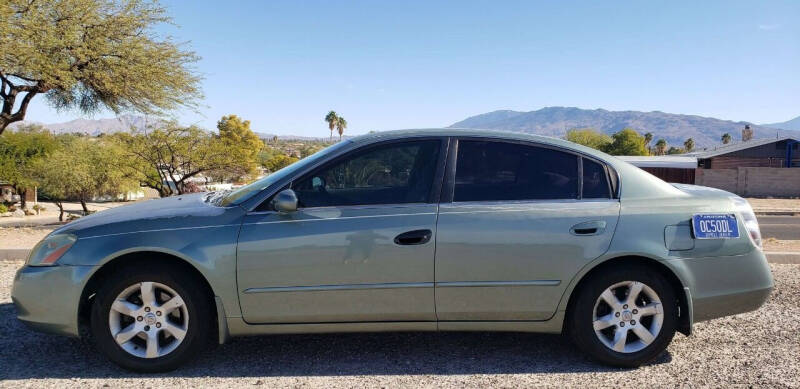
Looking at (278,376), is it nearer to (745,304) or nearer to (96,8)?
(745,304)

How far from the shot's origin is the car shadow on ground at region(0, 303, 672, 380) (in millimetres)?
3434

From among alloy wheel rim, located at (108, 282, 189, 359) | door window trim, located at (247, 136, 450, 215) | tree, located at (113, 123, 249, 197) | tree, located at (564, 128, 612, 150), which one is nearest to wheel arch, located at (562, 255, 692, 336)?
door window trim, located at (247, 136, 450, 215)

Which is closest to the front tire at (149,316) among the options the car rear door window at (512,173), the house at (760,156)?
the car rear door window at (512,173)

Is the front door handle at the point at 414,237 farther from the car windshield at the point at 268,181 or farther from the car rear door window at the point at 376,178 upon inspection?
the car windshield at the point at 268,181

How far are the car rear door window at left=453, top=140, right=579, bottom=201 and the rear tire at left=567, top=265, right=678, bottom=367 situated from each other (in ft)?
2.05

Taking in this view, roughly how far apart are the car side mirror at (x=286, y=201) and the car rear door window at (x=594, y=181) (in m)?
1.91

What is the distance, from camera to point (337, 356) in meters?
3.69

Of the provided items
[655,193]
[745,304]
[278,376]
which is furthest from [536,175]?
[278,376]

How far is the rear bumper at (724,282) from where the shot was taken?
3.51m

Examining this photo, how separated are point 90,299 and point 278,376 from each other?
1370 mm

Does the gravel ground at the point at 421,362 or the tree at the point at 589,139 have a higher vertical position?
the tree at the point at 589,139

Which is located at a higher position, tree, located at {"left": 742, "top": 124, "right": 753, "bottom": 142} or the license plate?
tree, located at {"left": 742, "top": 124, "right": 753, "bottom": 142}

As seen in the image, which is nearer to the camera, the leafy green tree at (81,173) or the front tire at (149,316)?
the front tire at (149,316)

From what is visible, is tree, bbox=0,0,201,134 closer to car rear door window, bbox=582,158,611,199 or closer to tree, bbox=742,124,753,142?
car rear door window, bbox=582,158,611,199
